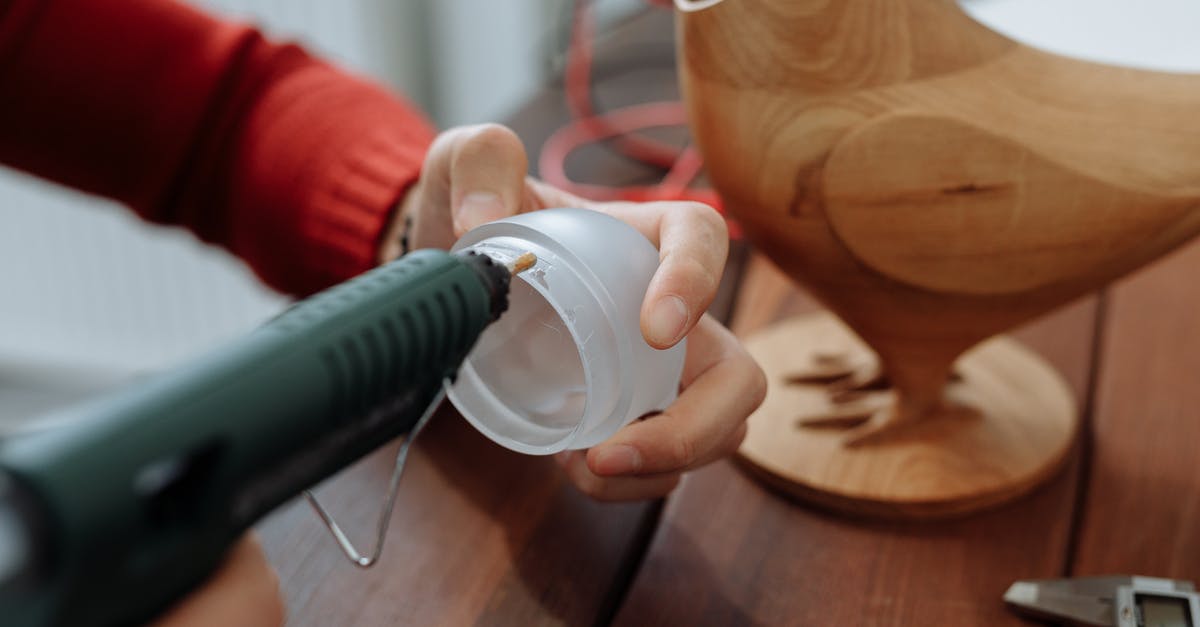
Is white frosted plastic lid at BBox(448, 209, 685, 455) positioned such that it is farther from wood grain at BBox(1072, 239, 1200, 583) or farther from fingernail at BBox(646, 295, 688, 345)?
wood grain at BBox(1072, 239, 1200, 583)

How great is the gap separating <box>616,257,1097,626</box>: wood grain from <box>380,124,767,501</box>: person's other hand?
0.11ft

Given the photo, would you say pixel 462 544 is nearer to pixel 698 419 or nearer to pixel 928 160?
pixel 698 419

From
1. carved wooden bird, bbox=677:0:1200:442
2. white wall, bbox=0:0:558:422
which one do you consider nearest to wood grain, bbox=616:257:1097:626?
carved wooden bird, bbox=677:0:1200:442

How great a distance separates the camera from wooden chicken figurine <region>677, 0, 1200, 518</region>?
0.37 metres

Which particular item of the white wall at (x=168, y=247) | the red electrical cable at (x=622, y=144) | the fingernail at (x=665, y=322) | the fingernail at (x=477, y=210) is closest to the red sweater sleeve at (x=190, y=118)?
the red electrical cable at (x=622, y=144)

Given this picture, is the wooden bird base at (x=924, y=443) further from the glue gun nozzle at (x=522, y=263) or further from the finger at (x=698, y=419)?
the glue gun nozzle at (x=522, y=263)

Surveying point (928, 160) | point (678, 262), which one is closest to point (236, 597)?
point (678, 262)

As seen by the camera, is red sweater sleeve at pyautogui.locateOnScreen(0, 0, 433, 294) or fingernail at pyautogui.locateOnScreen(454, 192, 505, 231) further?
red sweater sleeve at pyautogui.locateOnScreen(0, 0, 433, 294)

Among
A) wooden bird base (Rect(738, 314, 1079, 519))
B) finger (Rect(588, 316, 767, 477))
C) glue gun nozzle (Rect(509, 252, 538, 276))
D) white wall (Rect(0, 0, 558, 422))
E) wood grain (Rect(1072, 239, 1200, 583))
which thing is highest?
glue gun nozzle (Rect(509, 252, 538, 276))

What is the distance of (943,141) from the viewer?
1.21 feet

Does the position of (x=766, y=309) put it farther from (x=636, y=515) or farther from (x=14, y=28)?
(x=14, y=28)

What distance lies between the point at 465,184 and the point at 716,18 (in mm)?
114

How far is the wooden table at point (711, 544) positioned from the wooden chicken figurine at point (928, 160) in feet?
0.10

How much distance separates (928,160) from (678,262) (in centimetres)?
10
